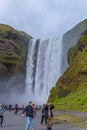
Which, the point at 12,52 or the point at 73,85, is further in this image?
the point at 12,52

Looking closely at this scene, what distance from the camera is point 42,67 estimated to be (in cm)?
9662

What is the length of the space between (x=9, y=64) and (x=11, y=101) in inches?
425

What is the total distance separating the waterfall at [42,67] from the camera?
299 ft

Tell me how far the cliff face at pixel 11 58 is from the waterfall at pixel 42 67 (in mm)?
2333

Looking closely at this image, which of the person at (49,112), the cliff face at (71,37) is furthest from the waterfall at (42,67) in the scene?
the person at (49,112)

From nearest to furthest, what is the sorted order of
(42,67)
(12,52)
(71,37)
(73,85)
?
1. (73,85)
2. (71,37)
3. (42,67)
4. (12,52)

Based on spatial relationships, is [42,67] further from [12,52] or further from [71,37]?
[12,52]

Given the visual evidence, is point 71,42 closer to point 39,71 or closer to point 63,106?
point 39,71

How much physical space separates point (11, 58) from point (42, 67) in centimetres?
1073

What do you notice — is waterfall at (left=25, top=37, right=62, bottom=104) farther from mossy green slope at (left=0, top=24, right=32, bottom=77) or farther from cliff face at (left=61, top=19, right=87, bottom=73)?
mossy green slope at (left=0, top=24, right=32, bottom=77)

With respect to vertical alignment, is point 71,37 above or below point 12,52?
above

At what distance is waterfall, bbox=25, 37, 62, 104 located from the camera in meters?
91.0

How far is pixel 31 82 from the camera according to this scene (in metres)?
97.4

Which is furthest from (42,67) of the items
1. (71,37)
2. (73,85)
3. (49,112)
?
(49,112)
